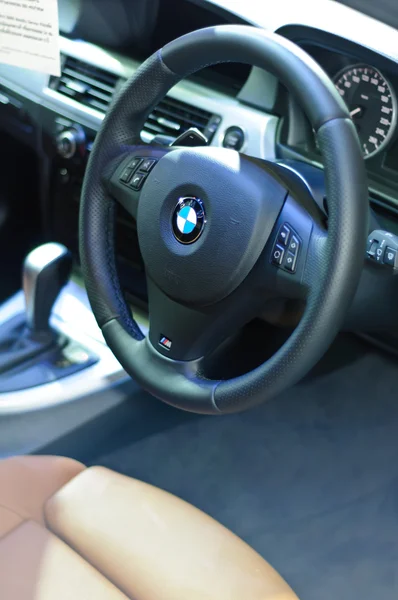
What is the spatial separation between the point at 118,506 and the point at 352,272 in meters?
0.49

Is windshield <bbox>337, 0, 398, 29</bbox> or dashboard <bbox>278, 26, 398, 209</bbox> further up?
windshield <bbox>337, 0, 398, 29</bbox>

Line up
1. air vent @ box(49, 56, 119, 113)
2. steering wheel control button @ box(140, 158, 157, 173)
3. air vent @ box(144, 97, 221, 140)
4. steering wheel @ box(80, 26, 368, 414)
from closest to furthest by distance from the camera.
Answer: steering wheel @ box(80, 26, 368, 414) → steering wheel control button @ box(140, 158, 157, 173) → air vent @ box(144, 97, 221, 140) → air vent @ box(49, 56, 119, 113)

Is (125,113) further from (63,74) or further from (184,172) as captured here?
(63,74)

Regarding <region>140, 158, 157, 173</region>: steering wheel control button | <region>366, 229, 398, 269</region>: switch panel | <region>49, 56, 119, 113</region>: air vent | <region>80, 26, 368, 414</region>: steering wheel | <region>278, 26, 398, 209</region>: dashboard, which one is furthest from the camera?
<region>49, 56, 119, 113</region>: air vent

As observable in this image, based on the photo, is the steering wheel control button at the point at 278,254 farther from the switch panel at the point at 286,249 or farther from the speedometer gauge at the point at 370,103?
the speedometer gauge at the point at 370,103

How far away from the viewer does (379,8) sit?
1.25 m

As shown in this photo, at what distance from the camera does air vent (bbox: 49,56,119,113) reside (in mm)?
1355

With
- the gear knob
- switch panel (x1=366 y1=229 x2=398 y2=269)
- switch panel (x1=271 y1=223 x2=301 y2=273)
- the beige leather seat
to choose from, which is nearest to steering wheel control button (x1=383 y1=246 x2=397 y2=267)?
switch panel (x1=366 y1=229 x2=398 y2=269)

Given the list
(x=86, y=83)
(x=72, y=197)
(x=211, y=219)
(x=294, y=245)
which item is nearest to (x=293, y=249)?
(x=294, y=245)

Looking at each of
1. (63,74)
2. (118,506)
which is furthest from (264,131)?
(118,506)

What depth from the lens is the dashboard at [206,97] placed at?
43.6 inches

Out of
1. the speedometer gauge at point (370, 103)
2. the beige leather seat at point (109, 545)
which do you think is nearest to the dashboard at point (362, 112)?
the speedometer gauge at point (370, 103)

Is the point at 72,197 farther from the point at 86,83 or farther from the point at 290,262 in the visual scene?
the point at 290,262

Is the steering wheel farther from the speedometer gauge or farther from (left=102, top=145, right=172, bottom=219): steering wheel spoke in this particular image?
the speedometer gauge
